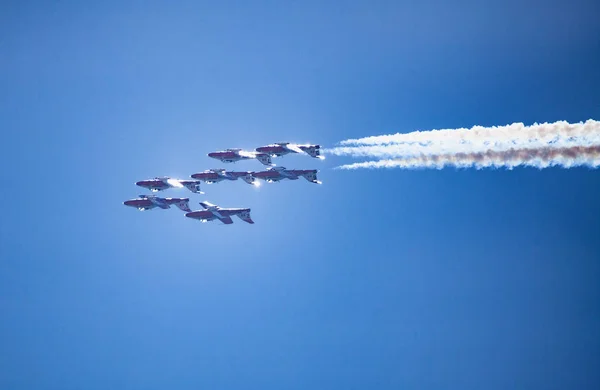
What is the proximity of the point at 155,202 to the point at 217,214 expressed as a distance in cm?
768

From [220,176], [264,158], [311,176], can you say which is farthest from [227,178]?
[311,176]

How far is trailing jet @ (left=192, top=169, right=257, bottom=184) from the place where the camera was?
114 metres

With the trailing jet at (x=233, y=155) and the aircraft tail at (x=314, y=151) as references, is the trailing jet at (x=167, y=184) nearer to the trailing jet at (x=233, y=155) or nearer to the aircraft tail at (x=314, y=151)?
the trailing jet at (x=233, y=155)

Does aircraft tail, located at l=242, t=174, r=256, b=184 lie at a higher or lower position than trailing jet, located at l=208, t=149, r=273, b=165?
lower

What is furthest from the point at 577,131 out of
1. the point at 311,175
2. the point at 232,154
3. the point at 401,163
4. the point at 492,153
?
the point at 232,154

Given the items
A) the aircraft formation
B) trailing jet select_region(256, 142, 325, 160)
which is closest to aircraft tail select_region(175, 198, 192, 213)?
the aircraft formation

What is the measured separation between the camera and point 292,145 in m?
111

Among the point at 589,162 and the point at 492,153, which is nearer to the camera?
the point at 589,162

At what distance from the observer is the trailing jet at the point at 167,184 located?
381ft

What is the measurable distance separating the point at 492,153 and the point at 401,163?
10294 millimetres

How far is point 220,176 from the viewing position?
11462cm

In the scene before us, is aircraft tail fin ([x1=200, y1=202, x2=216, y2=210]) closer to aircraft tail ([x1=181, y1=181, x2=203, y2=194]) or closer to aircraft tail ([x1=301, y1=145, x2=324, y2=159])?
aircraft tail ([x1=181, y1=181, x2=203, y2=194])

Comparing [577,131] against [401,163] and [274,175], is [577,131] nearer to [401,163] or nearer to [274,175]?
[401,163]

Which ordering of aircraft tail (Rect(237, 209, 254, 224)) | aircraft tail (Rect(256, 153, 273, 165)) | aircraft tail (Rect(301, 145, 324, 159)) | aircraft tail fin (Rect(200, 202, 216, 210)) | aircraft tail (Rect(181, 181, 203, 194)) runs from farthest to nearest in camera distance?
aircraft tail (Rect(237, 209, 254, 224))
aircraft tail fin (Rect(200, 202, 216, 210))
aircraft tail (Rect(181, 181, 203, 194))
aircraft tail (Rect(256, 153, 273, 165))
aircraft tail (Rect(301, 145, 324, 159))
